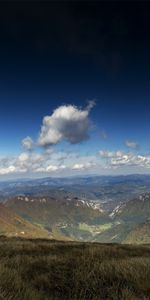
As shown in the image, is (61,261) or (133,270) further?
(61,261)

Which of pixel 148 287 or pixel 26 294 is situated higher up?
pixel 26 294

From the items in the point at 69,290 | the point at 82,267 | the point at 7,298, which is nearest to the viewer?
the point at 7,298

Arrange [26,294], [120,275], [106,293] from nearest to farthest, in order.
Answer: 1. [26,294]
2. [106,293]
3. [120,275]

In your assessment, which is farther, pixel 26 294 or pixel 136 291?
pixel 136 291

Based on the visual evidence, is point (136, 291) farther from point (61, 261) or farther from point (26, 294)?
point (61, 261)


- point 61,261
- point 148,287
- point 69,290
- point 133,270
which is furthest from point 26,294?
point 61,261

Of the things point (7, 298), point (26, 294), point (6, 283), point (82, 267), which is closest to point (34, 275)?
point (82, 267)

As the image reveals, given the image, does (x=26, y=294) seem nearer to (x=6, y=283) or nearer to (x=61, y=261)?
(x=6, y=283)

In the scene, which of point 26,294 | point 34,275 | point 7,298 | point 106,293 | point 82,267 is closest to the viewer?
point 7,298

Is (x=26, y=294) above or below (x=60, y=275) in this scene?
above
